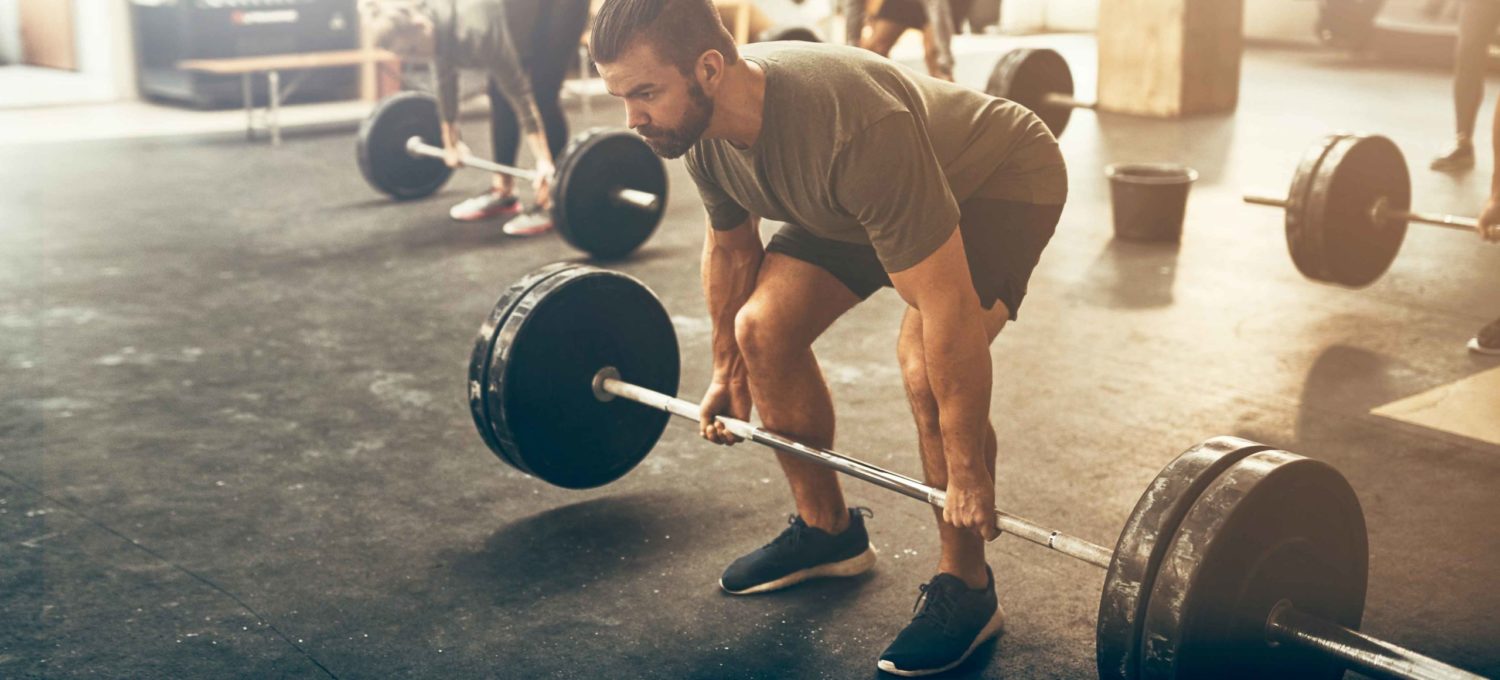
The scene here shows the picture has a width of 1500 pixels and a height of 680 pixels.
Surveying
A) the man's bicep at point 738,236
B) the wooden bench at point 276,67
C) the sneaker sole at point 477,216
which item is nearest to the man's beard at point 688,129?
the man's bicep at point 738,236

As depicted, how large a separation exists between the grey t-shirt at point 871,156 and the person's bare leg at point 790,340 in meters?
0.09

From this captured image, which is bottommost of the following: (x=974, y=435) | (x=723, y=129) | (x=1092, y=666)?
(x=1092, y=666)

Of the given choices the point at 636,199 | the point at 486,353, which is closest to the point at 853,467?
the point at 486,353

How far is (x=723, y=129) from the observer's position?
174 centimetres

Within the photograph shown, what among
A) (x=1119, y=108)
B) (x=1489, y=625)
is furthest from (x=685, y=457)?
(x=1119, y=108)

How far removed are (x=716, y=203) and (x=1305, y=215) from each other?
1.93 metres

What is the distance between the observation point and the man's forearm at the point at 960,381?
1.67 metres

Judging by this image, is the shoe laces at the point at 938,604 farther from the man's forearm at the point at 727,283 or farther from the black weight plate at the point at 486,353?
the black weight plate at the point at 486,353

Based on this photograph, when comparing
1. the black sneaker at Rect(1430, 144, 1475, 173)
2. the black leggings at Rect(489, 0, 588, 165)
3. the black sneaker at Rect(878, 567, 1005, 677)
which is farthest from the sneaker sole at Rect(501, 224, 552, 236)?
the black sneaker at Rect(1430, 144, 1475, 173)

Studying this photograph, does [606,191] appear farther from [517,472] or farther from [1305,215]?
[1305,215]

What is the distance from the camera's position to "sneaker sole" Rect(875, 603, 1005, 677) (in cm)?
191

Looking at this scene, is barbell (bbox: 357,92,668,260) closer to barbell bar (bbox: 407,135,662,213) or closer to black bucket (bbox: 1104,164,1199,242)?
barbell bar (bbox: 407,135,662,213)

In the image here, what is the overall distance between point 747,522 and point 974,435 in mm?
773

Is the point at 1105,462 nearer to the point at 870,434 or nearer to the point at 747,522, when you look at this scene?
the point at 870,434
